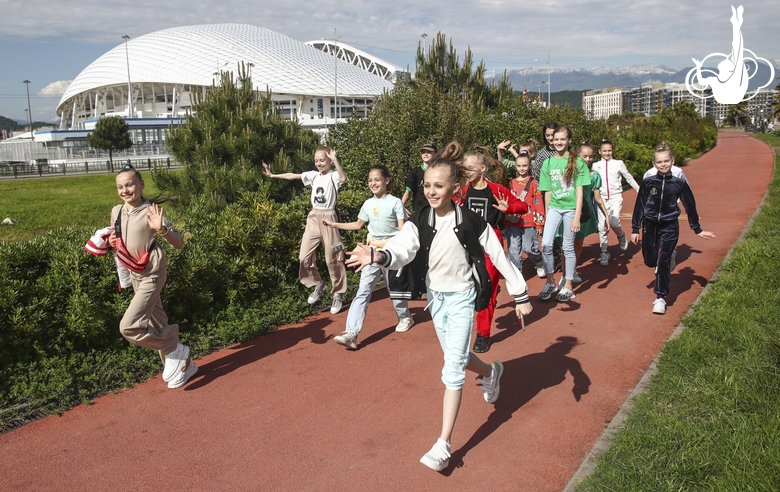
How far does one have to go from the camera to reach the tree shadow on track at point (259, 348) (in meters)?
5.02

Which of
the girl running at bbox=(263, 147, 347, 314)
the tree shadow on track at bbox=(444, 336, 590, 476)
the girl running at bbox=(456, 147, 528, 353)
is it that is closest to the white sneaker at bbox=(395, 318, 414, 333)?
the girl running at bbox=(456, 147, 528, 353)

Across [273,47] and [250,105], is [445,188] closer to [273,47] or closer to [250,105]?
[250,105]

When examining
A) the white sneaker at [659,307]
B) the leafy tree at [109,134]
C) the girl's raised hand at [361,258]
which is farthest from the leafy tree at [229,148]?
the leafy tree at [109,134]

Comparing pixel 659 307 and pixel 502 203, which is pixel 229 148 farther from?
pixel 659 307

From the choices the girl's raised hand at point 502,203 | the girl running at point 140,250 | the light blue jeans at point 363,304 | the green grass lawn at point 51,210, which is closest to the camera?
the girl running at point 140,250

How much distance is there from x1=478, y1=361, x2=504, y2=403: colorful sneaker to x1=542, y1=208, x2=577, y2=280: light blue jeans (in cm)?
278

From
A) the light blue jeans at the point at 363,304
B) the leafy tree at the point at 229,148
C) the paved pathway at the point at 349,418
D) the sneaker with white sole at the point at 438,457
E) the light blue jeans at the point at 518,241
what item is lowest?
the paved pathway at the point at 349,418

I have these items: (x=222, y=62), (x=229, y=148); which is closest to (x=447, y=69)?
(x=229, y=148)

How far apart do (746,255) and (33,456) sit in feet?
26.6

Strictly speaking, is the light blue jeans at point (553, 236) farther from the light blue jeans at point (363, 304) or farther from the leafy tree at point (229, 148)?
the leafy tree at point (229, 148)

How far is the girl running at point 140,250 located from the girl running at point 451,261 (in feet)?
6.17

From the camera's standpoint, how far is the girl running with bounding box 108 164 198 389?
14.5 ft

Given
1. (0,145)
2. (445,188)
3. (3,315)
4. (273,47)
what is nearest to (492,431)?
(445,188)

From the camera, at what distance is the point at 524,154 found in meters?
7.12
